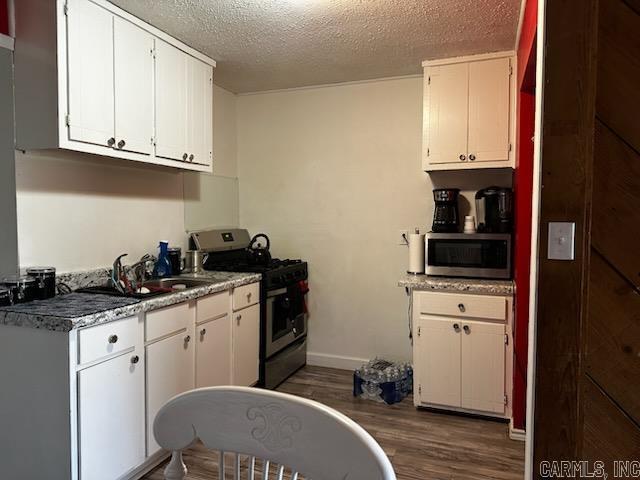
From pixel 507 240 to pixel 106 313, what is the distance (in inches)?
95.1

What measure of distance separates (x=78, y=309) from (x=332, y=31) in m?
2.07

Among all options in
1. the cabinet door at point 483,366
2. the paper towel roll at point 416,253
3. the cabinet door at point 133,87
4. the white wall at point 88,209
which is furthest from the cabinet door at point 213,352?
the cabinet door at point 483,366

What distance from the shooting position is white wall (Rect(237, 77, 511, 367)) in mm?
3682

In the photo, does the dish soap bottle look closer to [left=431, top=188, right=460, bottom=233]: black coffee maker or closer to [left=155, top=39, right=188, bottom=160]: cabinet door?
[left=155, top=39, right=188, bottom=160]: cabinet door

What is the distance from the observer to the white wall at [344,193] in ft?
12.1

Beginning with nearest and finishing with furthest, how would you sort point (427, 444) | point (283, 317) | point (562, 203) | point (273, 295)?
point (562, 203) < point (427, 444) < point (273, 295) < point (283, 317)

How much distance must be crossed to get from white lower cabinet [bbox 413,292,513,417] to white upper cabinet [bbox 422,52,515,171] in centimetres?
96

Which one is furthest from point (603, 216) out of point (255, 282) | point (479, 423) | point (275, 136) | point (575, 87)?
point (275, 136)

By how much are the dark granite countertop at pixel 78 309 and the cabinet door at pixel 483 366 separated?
1770 millimetres

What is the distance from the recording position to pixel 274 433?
2.70ft

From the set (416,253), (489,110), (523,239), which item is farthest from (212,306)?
(489,110)

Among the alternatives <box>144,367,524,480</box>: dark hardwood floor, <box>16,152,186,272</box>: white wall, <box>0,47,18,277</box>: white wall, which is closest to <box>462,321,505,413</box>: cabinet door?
<box>144,367,524,480</box>: dark hardwood floor

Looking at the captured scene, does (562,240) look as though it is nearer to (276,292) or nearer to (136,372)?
(136,372)

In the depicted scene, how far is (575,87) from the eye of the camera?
1.29 metres
